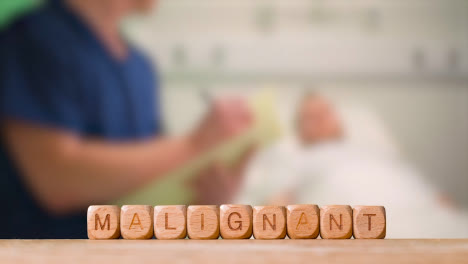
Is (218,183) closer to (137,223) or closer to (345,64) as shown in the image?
(345,64)

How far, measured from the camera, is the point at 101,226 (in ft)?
4.85

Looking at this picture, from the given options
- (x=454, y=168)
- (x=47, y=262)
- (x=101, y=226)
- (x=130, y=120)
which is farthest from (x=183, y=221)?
(x=454, y=168)

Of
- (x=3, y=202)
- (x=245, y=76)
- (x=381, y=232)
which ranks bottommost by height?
(x=3, y=202)

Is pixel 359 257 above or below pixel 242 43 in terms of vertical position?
below

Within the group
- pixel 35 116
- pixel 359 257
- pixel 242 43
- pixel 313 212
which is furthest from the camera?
A: pixel 242 43

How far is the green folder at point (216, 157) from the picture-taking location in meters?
4.29

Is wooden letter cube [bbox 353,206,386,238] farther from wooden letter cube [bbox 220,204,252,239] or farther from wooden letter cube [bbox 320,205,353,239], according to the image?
wooden letter cube [bbox 220,204,252,239]

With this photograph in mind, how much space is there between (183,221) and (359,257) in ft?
1.62

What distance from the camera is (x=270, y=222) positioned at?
1.44 metres

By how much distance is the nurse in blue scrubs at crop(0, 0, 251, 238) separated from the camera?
421 cm

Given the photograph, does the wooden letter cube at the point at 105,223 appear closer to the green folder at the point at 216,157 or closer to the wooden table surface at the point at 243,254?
the wooden table surface at the point at 243,254

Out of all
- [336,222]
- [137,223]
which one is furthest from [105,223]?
[336,222]

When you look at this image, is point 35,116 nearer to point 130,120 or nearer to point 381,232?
point 130,120

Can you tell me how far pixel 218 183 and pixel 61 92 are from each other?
1117mm
